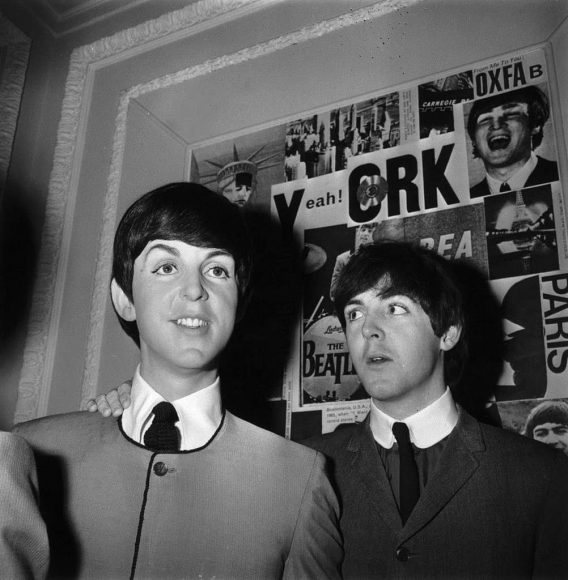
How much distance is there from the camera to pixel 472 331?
163cm

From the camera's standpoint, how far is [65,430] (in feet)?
3.93

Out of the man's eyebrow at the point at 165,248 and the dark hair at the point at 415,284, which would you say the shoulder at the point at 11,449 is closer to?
the man's eyebrow at the point at 165,248

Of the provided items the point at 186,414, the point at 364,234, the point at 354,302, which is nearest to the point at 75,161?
the point at 364,234

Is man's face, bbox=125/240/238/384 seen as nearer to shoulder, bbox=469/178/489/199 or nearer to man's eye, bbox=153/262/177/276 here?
man's eye, bbox=153/262/177/276

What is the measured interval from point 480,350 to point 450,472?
43 centimetres

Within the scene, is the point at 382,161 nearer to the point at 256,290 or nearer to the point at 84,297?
the point at 256,290

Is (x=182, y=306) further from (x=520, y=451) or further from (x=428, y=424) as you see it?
(x=520, y=451)

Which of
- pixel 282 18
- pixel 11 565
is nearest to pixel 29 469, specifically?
pixel 11 565

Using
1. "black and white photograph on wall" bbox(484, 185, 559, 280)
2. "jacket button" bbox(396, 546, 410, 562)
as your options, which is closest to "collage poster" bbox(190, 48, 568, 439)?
"black and white photograph on wall" bbox(484, 185, 559, 280)

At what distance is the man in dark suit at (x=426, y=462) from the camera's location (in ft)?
3.97

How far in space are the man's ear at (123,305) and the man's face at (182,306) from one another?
31 millimetres

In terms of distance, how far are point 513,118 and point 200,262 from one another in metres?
0.99

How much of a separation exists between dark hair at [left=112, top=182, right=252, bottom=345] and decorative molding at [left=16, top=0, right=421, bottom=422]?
0.93 meters

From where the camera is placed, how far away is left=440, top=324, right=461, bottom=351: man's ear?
144cm
